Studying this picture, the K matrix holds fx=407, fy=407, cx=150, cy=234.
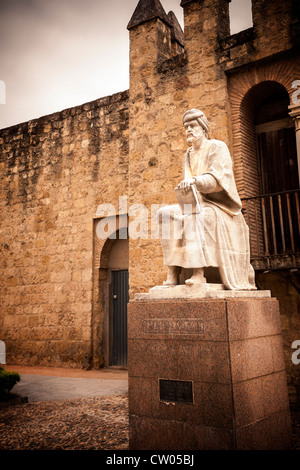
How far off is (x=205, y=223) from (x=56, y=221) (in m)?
6.76

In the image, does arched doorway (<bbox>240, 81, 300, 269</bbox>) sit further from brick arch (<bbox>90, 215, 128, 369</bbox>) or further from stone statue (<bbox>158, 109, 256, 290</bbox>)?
brick arch (<bbox>90, 215, 128, 369</bbox>)

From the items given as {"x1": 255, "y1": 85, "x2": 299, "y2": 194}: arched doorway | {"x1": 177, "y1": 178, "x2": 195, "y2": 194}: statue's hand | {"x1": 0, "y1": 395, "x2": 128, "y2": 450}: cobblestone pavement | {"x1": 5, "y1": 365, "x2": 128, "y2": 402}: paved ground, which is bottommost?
{"x1": 0, "y1": 395, "x2": 128, "y2": 450}: cobblestone pavement

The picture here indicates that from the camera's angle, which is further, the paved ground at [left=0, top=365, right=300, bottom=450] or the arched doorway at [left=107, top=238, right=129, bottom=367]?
the arched doorway at [left=107, top=238, right=129, bottom=367]

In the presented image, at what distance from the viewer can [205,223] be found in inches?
139

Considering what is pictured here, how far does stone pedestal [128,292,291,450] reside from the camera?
120 inches

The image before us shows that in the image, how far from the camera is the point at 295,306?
5719 mm

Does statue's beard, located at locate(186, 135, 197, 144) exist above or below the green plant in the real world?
above

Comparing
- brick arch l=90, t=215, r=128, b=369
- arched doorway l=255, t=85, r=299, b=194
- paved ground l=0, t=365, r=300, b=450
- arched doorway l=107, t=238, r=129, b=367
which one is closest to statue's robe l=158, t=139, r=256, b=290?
paved ground l=0, t=365, r=300, b=450

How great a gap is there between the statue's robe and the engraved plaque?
0.91 metres

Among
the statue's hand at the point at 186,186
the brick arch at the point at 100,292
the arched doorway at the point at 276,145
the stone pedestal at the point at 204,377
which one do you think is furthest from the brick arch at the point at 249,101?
the stone pedestal at the point at 204,377

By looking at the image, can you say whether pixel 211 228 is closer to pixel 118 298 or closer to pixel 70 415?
pixel 70 415

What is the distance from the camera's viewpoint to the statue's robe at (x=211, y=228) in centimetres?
351
